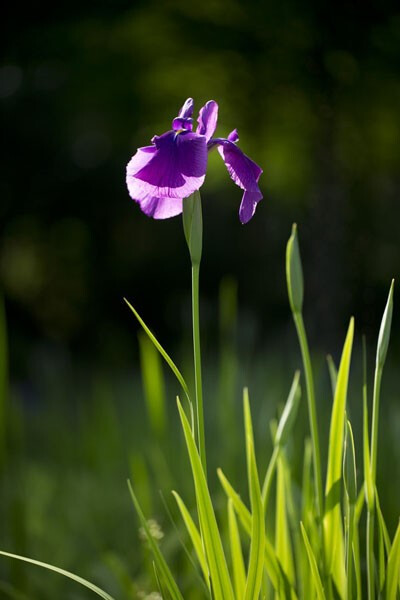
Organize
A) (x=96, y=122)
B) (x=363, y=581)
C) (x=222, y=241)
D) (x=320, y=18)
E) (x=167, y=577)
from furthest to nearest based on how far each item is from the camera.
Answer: (x=222, y=241), (x=96, y=122), (x=320, y=18), (x=363, y=581), (x=167, y=577)

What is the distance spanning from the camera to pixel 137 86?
418 cm

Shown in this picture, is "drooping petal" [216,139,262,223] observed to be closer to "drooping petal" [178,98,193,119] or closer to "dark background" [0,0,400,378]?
"drooping petal" [178,98,193,119]

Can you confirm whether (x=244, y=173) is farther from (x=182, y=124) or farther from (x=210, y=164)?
(x=210, y=164)

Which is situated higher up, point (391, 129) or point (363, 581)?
point (391, 129)

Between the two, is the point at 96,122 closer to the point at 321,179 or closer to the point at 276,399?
the point at 321,179

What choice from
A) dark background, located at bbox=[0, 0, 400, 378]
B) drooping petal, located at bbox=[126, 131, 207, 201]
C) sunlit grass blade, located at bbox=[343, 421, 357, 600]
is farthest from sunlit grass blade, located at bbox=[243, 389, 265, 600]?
dark background, located at bbox=[0, 0, 400, 378]

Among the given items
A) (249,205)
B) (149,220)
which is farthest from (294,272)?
(149,220)

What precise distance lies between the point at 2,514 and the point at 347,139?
2.69 metres

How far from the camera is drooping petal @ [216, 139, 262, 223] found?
80 centimetres

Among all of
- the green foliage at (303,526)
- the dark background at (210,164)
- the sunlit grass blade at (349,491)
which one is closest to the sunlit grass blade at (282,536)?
the green foliage at (303,526)

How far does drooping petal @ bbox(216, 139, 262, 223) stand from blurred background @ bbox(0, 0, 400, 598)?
2.19 ft

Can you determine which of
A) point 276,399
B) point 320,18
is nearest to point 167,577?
point 276,399

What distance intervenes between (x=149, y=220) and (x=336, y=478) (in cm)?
505

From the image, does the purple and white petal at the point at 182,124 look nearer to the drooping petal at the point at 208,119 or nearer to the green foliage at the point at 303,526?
the drooping petal at the point at 208,119
